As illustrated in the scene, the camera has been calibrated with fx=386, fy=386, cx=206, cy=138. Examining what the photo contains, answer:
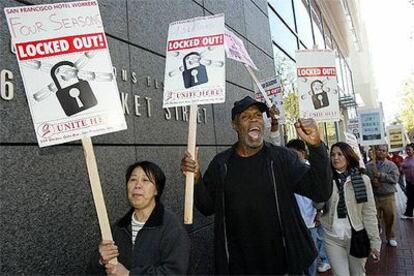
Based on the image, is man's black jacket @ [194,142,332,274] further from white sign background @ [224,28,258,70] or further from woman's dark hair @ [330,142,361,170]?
woman's dark hair @ [330,142,361,170]

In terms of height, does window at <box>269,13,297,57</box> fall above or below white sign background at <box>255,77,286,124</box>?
above

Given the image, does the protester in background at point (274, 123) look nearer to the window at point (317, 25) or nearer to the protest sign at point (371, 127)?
the protest sign at point (371, 127)

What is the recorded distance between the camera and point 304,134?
8.63 feet

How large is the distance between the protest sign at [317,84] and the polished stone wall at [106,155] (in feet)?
4.22

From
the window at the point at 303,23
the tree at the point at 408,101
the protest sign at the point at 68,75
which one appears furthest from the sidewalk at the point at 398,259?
the tree at the point at 408,101

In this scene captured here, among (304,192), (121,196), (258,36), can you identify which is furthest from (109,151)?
(258,36)

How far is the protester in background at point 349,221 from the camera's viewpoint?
12.1 ft

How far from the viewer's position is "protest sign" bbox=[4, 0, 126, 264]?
216 cm

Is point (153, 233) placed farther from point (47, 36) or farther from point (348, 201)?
point (348, 201)

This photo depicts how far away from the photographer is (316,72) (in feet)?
16.3

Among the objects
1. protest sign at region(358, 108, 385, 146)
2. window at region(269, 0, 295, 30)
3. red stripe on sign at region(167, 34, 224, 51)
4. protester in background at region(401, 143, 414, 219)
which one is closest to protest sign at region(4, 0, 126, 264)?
red stripe on sign at region(167, 34, 224, 51)

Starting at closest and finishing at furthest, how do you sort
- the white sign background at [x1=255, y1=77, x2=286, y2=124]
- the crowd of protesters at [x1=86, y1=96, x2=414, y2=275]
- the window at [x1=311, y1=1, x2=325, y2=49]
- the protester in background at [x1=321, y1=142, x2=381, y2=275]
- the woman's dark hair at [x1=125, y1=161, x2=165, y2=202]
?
the crowd of protesters at [x1=86, y1=96, x2=414, y2=275]
the woman's dark hair at [x1=125, y1=161, x2=165, y2=202]
the protester in background at [x1=321, y1=142, x2=381, y2=275]
the white sign background at [x1=255, y1=77, x2=286, y2=124]
the window at [x1=311, y1=1, x2=325, y2=49]

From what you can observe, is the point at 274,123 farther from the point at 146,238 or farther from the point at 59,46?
the point at 59,46

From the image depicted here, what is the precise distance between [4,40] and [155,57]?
188 cm
